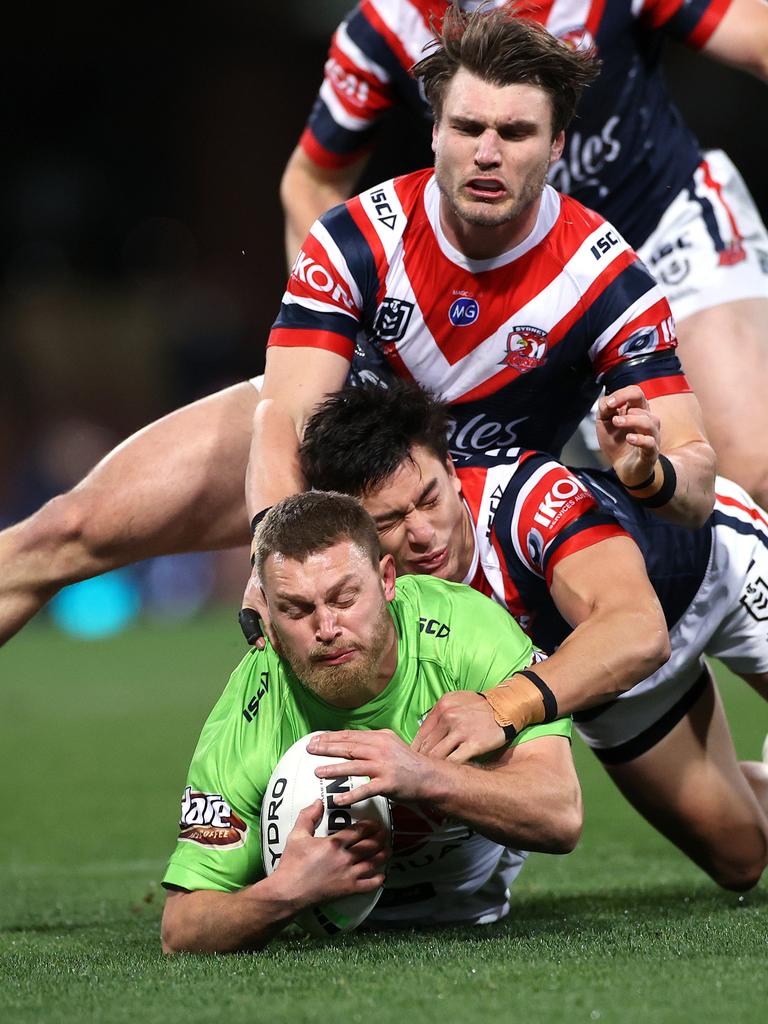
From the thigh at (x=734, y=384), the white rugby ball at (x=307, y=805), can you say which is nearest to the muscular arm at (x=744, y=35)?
the thigh at (x=734, y=384)

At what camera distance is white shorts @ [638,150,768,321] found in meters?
5.93

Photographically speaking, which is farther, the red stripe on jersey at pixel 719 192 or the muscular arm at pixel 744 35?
the red stripe on jersey at pixel 719 192

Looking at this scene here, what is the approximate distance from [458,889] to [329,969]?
887 mm

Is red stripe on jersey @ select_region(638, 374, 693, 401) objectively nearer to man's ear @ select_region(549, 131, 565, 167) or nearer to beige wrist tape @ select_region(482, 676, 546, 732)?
man's ear @ select_region(549, 131, 565, 167)

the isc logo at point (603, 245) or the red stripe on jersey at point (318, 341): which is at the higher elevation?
the isc logo at point (603, 245)

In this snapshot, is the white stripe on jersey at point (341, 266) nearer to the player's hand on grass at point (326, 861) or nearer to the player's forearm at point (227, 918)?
the player's hand on grass at point (326, 861)

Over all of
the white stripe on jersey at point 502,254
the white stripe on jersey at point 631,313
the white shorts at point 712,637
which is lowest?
the white shorts at point 712,637

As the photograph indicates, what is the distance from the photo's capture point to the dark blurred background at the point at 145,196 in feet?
64.3

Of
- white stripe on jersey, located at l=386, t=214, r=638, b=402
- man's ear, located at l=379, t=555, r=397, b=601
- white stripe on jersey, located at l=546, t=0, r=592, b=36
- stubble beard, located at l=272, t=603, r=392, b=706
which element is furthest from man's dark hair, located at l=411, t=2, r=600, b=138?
stubble beard, located at l=272, t=603, r=392, b=706

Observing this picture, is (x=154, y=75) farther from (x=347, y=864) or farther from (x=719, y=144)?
(x=347, y=864)

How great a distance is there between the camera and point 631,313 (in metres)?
4.69

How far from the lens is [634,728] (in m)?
5.15

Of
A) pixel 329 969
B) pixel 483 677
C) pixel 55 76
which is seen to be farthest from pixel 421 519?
pixel 55 76

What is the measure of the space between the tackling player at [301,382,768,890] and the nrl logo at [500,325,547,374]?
278 millimetres
